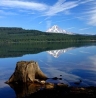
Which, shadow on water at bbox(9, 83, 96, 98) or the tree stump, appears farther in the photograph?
the tree stump

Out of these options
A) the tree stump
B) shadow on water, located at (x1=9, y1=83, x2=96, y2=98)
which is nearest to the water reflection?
shadow on water, located at (x1=9, y1=83, x2=96, y2=98)

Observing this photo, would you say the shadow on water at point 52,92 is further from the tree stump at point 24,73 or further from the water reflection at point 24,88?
the tree stump at point 24,73

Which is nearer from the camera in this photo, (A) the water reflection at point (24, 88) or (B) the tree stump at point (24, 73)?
(A) the water reflection at point (24, 88)

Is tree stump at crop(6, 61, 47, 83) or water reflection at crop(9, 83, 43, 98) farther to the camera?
tree stump at crop(6, 61, 47, 83)

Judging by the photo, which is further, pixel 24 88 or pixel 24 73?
pixel 24 73

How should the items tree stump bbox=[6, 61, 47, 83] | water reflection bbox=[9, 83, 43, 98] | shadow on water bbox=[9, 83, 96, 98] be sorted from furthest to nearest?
tree stump bbox=[6, 61, 47, 83] < water reflection bbox=[9, 83, 43, 98] < shadow on water bbox=[9, 83, 96, 98]

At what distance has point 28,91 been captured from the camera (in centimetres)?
2552

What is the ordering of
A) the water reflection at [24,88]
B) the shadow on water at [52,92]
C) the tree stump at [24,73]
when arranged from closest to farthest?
the shadow on water at [52,92]
the water reflection at [24,88]
the tree stump at [24,73]

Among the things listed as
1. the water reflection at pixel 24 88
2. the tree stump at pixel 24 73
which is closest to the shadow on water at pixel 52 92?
the water reflection at pixel 24 88

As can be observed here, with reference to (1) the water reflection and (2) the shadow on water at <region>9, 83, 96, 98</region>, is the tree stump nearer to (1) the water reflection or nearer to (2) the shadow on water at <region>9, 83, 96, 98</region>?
(1) the water reflection

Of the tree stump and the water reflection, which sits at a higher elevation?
the tree stump

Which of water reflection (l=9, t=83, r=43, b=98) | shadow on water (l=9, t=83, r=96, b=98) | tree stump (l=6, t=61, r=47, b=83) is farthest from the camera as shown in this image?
tree stump (l=6, t=61, r=47, b=83)

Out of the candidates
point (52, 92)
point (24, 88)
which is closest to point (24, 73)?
point (24, 88)

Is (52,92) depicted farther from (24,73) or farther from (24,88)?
(24,73)
